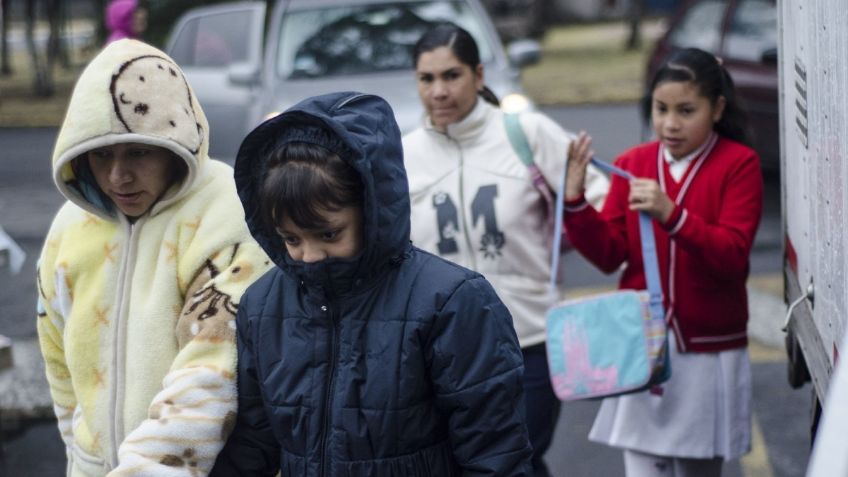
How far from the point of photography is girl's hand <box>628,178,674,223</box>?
367 centimetres

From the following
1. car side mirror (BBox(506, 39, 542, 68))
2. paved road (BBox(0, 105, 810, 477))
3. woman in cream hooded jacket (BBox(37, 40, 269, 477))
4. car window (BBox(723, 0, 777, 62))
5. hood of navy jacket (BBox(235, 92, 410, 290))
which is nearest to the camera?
hood of navy jacket (BBox(235, 92, 410, 290))

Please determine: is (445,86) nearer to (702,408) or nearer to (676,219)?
(676,219)

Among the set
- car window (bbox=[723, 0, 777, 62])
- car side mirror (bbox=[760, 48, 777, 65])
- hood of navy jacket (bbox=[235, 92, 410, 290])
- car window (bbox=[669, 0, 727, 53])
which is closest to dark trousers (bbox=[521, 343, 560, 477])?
hood of navy jacket (bbox=[235, 92, 410, 290])

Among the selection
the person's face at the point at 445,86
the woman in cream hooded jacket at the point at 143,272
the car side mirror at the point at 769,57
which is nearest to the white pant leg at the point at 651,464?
the person's face at the point at 445,86

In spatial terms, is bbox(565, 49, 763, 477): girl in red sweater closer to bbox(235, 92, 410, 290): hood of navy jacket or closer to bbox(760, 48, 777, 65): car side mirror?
bbox(235, 92, 410, 290): hood of navy jacket

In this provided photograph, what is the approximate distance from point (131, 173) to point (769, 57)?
8.81 metres

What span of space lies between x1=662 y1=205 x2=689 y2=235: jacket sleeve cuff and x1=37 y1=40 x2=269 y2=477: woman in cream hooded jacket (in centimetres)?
139

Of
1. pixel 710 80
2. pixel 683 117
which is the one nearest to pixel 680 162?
pixel 683 117

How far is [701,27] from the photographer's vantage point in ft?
39.1

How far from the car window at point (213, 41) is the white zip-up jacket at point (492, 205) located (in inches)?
318

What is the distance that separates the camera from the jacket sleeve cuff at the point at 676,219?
3.68 m

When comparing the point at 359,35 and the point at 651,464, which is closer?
the point at 651,464

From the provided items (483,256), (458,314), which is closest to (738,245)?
(483,256)

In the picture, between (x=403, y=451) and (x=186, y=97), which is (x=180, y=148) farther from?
(x=403, y=451)
